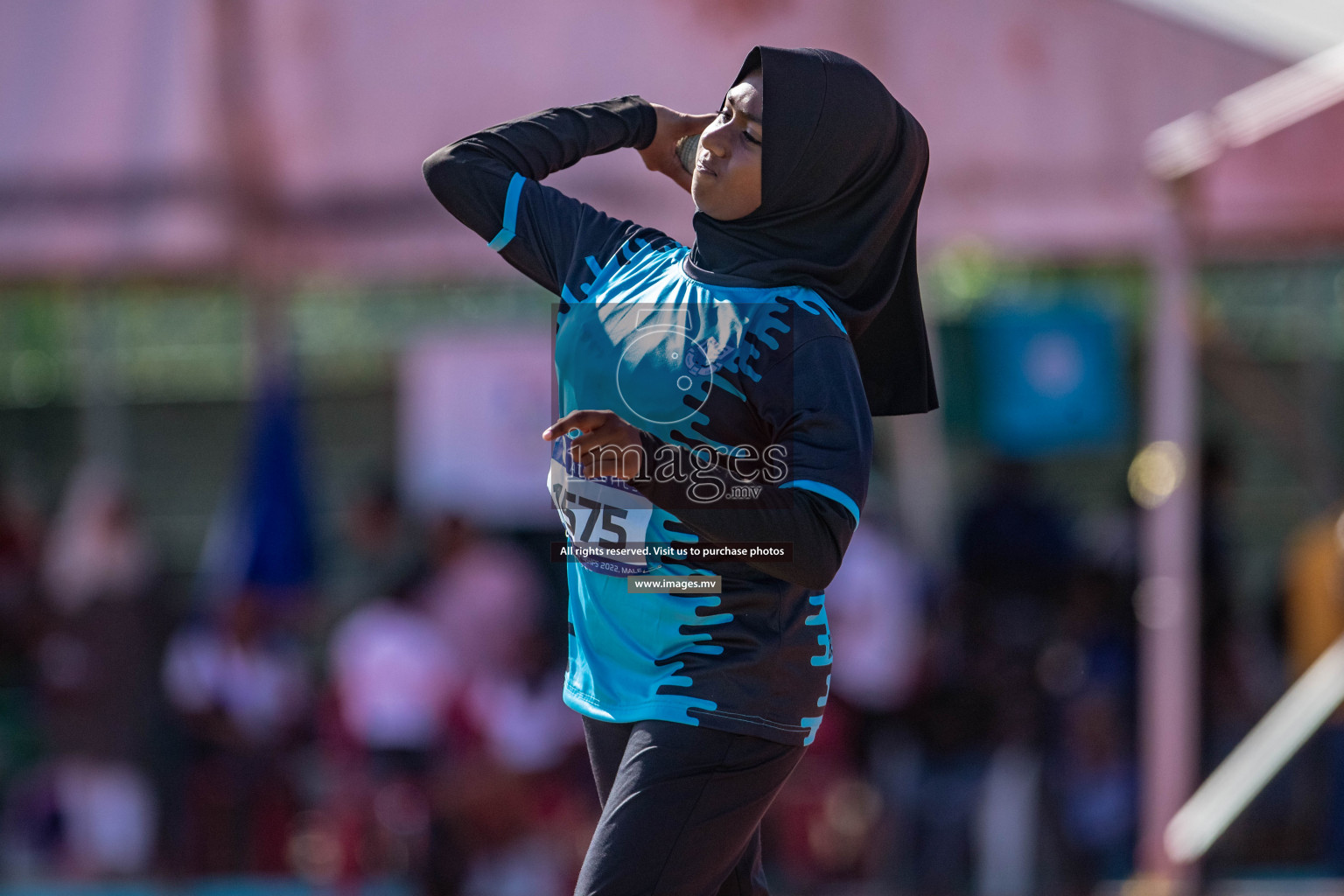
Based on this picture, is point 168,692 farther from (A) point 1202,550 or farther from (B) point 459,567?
(A) point 1202,550

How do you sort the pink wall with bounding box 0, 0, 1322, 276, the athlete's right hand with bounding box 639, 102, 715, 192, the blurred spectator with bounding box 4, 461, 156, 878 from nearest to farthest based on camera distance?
the athlete's right hand with bounding box 639, 102, 715, 192
the pink wall with bounding box 0, 0, 1322, 276
the blurred spectator with bounding box 4, 461, 156, 878

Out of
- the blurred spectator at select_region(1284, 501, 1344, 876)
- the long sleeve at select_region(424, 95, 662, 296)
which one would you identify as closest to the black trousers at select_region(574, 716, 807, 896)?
the long sleeve at select_region(424, 95, 662, 296)

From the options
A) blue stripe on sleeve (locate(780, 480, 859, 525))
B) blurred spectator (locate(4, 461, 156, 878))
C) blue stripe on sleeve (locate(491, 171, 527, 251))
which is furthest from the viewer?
blurred spectator (locate(4, 461, 156, 878))

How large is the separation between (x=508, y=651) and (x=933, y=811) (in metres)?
1.73

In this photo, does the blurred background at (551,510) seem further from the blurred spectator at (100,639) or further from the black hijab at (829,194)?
the black hijab at (829,194)

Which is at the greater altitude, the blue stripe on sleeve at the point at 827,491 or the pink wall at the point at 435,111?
the pink wall at the point at 435,111

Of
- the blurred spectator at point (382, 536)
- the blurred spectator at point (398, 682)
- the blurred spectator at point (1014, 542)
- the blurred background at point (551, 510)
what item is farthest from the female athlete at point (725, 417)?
the blurred spectator at point (1014, 542)

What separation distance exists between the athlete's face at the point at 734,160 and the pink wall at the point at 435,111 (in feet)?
8.28

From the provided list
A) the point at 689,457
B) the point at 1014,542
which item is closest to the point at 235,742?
the point at 1014,542

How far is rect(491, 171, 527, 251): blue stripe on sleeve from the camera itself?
2061mm

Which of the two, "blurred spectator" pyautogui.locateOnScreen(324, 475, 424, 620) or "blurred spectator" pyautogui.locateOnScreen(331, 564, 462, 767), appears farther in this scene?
"blurred spectator" pyautogui.locateOnScreen(324, 475, 424, 620)

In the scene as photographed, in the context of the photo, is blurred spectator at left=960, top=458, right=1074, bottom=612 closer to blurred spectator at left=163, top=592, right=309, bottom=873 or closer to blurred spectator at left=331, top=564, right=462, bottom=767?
blurred spectator at left=331, top=564, right=462, bottom=767

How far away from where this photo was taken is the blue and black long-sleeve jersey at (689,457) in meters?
1.76

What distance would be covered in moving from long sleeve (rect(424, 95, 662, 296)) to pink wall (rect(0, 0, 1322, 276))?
7.57 feet
